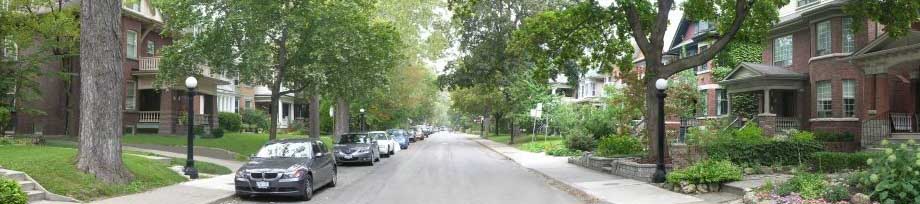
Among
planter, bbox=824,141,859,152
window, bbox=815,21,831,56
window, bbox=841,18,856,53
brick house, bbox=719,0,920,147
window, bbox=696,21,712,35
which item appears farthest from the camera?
window, bbox=696,21,712,35

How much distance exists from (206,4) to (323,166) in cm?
1210

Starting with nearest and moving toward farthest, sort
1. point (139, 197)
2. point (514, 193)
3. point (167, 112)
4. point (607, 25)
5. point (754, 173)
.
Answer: point (139, 197), point (514, 193), point (754, 173), point (607, 25), point (167, 112)

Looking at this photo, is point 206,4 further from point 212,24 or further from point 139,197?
point 139,197

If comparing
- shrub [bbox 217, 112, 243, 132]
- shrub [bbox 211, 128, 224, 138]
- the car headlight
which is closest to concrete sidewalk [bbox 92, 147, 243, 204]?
the car headlight

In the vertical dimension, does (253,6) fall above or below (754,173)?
above

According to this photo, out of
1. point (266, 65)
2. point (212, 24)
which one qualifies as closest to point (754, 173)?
point (266, 65)

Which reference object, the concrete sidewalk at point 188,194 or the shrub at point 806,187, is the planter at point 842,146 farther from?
the concrete sidewalk at point 188,194

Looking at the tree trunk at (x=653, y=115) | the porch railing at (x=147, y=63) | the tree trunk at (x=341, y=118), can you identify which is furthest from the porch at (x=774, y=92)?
the porch railing at (x=147, y=63)

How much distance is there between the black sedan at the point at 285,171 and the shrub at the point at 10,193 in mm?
3924

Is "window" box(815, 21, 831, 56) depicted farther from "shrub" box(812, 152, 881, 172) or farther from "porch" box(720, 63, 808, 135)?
"shrub" box(812, 152, 881, 172)

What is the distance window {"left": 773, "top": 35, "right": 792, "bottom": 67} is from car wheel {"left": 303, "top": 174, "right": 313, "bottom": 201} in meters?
22.5

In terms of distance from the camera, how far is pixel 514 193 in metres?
15.0

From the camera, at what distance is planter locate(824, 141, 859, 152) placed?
73.0 ft

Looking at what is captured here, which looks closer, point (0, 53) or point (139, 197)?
point (139, 197)
